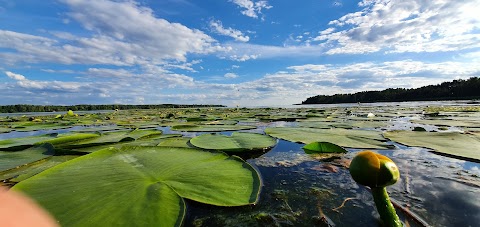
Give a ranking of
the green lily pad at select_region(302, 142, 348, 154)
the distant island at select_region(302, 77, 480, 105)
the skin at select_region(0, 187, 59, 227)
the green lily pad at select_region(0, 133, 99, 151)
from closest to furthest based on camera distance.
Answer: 1. the skin at select_region(0, 187, 59, 227)
2. the green lily pad at select_region(302, 142, 348, 154)
3. the green lily pad at select_region(0, 133, 99, 151)
4. the distant island at select_region(302, 77, 480, 105)

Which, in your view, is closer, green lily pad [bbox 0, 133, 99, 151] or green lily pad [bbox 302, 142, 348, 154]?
green lily pad [bbox 302, 142, 348, 154]

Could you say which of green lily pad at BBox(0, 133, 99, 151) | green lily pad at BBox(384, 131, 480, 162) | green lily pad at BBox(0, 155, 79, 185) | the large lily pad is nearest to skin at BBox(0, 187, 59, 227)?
the large lily pad

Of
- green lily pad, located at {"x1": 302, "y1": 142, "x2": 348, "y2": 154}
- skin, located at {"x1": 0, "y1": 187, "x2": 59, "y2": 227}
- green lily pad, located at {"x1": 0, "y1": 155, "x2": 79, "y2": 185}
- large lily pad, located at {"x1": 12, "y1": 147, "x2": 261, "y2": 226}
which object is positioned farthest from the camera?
green lily pad, located at {"x1": 302, "y1": 142, "x2": 348, "y2": 154}

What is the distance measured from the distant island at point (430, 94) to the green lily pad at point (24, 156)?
156 feet

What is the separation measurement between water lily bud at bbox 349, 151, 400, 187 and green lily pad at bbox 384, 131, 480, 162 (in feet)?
5.79

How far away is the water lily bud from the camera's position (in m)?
0.75

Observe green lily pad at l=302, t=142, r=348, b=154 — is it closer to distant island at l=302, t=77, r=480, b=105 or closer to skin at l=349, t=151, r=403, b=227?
skin at l=349, t=151, r=403, b=227

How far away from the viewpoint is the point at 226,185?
1.37 metres

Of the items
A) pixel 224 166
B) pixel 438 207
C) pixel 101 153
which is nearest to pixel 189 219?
pixel 224 166

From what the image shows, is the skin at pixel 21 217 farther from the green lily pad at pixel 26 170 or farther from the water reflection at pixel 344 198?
the green lily pad at pixel 26 170

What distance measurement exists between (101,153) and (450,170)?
2685 mm

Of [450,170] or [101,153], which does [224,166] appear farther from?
[450,170]

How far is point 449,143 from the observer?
246 centimetres

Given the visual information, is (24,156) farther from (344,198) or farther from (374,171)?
(374,171)
